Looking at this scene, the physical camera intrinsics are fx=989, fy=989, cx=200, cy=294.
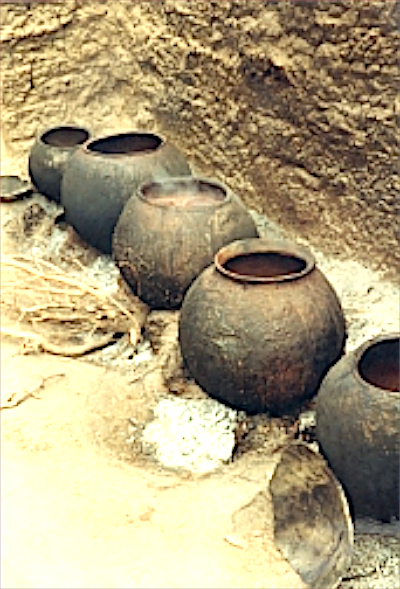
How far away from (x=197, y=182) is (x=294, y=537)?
7.92ft

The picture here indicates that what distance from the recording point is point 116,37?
7492mm

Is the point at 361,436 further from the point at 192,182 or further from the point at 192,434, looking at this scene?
the point at 192,182

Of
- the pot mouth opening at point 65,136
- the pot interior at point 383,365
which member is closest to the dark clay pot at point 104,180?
the pot mouth opening at point 65,136

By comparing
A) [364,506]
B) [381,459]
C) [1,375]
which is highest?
[381,459]

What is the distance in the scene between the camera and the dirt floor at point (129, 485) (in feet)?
11.5

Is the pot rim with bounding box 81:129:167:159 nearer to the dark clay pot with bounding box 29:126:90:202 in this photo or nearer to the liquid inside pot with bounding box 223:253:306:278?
the dark clay pot with bounding box 29:126:90:202

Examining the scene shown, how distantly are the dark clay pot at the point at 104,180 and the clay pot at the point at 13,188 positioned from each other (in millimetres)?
844

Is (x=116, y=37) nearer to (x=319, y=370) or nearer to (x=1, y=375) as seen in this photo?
(x=1, y=375)

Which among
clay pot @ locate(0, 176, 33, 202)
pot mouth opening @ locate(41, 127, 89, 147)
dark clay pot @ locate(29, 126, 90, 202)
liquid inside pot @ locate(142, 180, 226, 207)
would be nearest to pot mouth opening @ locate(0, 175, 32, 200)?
clay pot @ locate(0, 176, 33, 202)

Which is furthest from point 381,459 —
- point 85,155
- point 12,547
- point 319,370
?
point 85,155

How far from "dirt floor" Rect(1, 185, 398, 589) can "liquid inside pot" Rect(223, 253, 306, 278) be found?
552 mm

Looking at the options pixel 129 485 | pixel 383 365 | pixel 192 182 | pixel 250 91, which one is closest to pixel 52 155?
pixel 250 91

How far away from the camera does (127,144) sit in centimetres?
638

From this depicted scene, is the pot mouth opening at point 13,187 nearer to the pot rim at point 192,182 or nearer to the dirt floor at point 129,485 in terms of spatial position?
the pot rim at point 192,182
